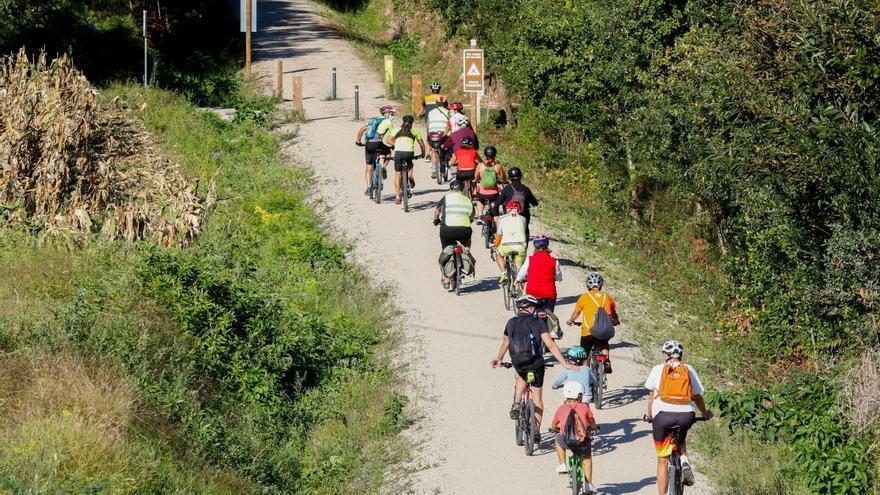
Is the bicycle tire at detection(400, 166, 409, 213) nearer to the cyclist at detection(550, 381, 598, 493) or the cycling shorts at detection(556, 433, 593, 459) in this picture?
the cyclist at detection(550, 381, 598, 493)

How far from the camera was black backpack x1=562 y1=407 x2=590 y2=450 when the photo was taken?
41.6 feet

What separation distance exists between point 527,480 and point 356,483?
2.39 meters

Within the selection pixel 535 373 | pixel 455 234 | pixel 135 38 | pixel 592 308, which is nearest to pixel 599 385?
pixel 592 308

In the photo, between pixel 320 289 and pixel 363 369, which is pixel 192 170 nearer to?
pixel 320 289

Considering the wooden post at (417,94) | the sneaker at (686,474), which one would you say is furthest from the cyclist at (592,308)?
the wooden post at (417,94)

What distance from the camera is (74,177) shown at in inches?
1014

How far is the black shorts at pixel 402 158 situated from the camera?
24.3 m

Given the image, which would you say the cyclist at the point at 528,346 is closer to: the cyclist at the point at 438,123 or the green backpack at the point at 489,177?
the green backpack at the point at 489,177

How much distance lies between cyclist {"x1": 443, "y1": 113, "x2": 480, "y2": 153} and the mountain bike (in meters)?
4.99

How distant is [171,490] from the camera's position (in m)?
13.9

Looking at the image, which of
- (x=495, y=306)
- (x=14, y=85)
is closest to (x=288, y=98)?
(x=14, y=85)

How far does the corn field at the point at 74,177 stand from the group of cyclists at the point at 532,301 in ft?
13.6

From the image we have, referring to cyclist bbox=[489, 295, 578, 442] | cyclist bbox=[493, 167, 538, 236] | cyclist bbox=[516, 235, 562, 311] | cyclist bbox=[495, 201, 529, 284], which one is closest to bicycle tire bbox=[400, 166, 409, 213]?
cyclist bbox=[493, 167, 538, 236]

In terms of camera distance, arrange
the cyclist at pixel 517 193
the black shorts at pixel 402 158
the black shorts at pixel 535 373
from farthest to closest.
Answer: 1. the black shorts at pixel 402 158
2. the cyclist at pixel 517 193
3. the black shorts at pixel 535 373
